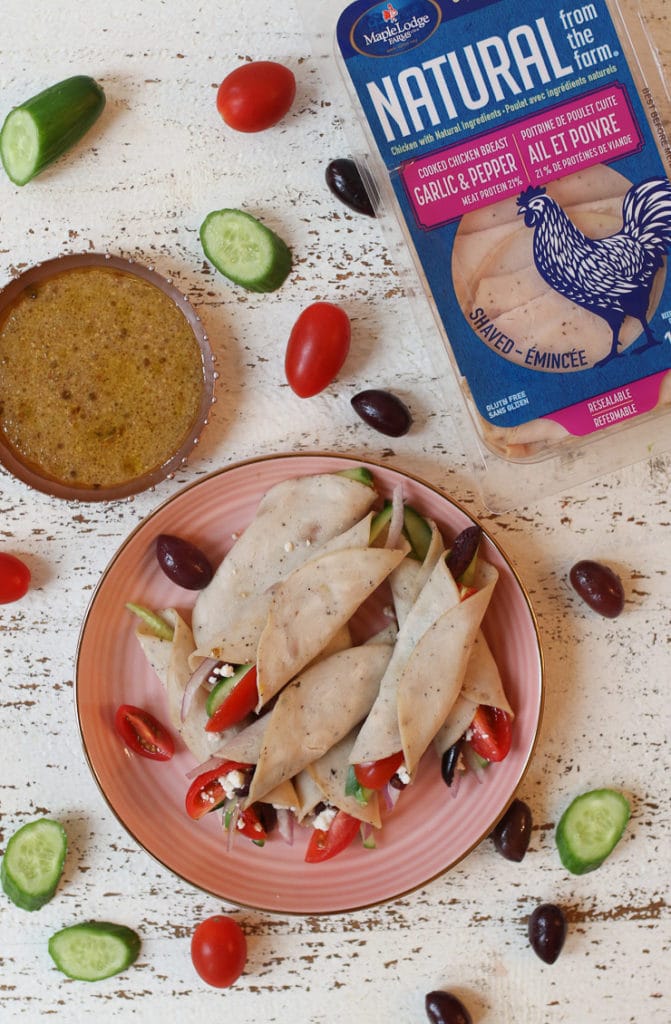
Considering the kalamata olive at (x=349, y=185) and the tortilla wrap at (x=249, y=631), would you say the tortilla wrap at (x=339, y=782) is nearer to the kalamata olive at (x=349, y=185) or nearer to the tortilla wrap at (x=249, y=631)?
the tortilla wrap at (x=249, y=631)

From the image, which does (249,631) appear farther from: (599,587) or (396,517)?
(599,587)

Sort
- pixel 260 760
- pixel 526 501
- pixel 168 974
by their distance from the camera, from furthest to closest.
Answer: pixel 168 974
pixel 526 501
pixel 260 760

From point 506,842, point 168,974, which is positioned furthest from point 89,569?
point 506,842

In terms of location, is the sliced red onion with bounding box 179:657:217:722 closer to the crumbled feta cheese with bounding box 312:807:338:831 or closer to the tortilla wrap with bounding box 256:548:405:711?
the tortilla wrap with bounding box 256:548:405:711

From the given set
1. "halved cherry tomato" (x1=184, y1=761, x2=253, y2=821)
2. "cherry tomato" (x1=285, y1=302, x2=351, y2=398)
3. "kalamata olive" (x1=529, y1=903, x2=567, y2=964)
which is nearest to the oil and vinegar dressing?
"cherry tomato" (x1=285, y1=302, x2=351, y2=398)

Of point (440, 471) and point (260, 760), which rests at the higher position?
point (440, 471)

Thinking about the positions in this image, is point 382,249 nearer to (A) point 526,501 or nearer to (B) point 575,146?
(B) point 575,146

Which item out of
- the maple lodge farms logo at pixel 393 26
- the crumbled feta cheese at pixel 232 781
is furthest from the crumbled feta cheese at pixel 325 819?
the maple lodge farms logo at pixel 393 26
